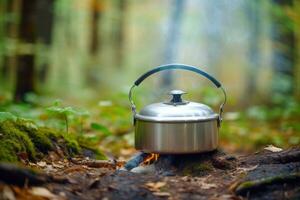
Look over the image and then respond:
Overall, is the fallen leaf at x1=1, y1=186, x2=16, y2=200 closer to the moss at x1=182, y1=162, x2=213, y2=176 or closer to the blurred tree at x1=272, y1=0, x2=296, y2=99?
the moss at x1=182, y1=162, x2=213, y2=176

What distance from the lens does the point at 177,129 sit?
321 centimetres

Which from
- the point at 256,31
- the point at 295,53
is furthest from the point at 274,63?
the point at 256,31

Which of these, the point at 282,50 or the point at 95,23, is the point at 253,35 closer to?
the point at 282,50

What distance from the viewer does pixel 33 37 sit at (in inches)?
323

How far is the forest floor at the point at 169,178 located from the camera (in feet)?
8.64

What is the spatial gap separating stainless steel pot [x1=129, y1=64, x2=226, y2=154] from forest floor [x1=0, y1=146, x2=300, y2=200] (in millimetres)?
194

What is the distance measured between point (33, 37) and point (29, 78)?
0.71 metres

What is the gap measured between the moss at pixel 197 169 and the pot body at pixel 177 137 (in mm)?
156

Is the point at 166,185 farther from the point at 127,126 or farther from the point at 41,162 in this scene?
the point at 127,126

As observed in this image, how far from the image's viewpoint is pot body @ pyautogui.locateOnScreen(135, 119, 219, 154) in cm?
321

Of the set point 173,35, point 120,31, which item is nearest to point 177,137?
point 173,35

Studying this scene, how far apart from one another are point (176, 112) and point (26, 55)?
563 cm

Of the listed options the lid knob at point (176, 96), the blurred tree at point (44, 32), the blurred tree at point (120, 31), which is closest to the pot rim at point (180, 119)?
the lid knob at point (176, 96)

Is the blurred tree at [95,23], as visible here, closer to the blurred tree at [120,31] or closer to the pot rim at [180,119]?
the blurred tree at [120,31]
